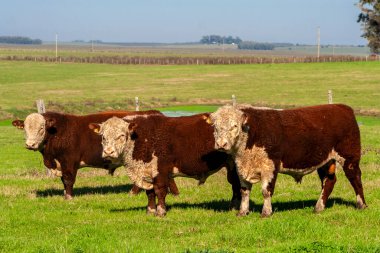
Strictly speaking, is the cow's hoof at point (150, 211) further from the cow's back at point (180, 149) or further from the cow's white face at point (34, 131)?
the cow's white face at point (34, 131)

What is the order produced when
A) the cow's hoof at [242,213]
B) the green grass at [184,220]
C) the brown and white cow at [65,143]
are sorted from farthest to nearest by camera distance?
the brown and white cow at [65,143] → the cow's hoof at [242,213] → the green grass at [184,220]

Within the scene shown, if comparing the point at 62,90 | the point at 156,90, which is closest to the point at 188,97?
the point at 156,90

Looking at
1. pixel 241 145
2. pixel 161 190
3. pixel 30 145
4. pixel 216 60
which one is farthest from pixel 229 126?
pixel 216 60

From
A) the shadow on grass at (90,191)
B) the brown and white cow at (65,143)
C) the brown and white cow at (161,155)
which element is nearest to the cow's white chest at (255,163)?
the brown and white cow at (161,155)

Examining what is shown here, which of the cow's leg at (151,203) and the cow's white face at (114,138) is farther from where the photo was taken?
the cow's leg at (151,203)

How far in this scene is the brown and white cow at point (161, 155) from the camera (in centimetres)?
1183

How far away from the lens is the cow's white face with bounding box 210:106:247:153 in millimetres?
10719

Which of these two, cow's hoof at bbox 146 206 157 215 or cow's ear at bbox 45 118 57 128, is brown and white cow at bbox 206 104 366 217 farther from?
cow's ear at bbox 45 118 57 128

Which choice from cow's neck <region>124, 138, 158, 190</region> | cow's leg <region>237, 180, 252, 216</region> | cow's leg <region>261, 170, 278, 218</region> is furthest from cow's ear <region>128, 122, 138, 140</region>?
cow's leg <region>261, 170, 278, 218</region>

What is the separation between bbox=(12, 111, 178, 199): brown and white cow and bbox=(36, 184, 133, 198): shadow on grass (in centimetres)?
56

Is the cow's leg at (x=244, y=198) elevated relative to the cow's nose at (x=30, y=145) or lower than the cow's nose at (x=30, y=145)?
lower

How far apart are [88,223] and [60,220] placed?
2.10ft

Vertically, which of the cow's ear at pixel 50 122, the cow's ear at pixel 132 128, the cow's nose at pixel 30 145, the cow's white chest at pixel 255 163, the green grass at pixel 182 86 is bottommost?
the green grass at pixel 182 86

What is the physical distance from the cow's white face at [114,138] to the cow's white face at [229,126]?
5.70ft
